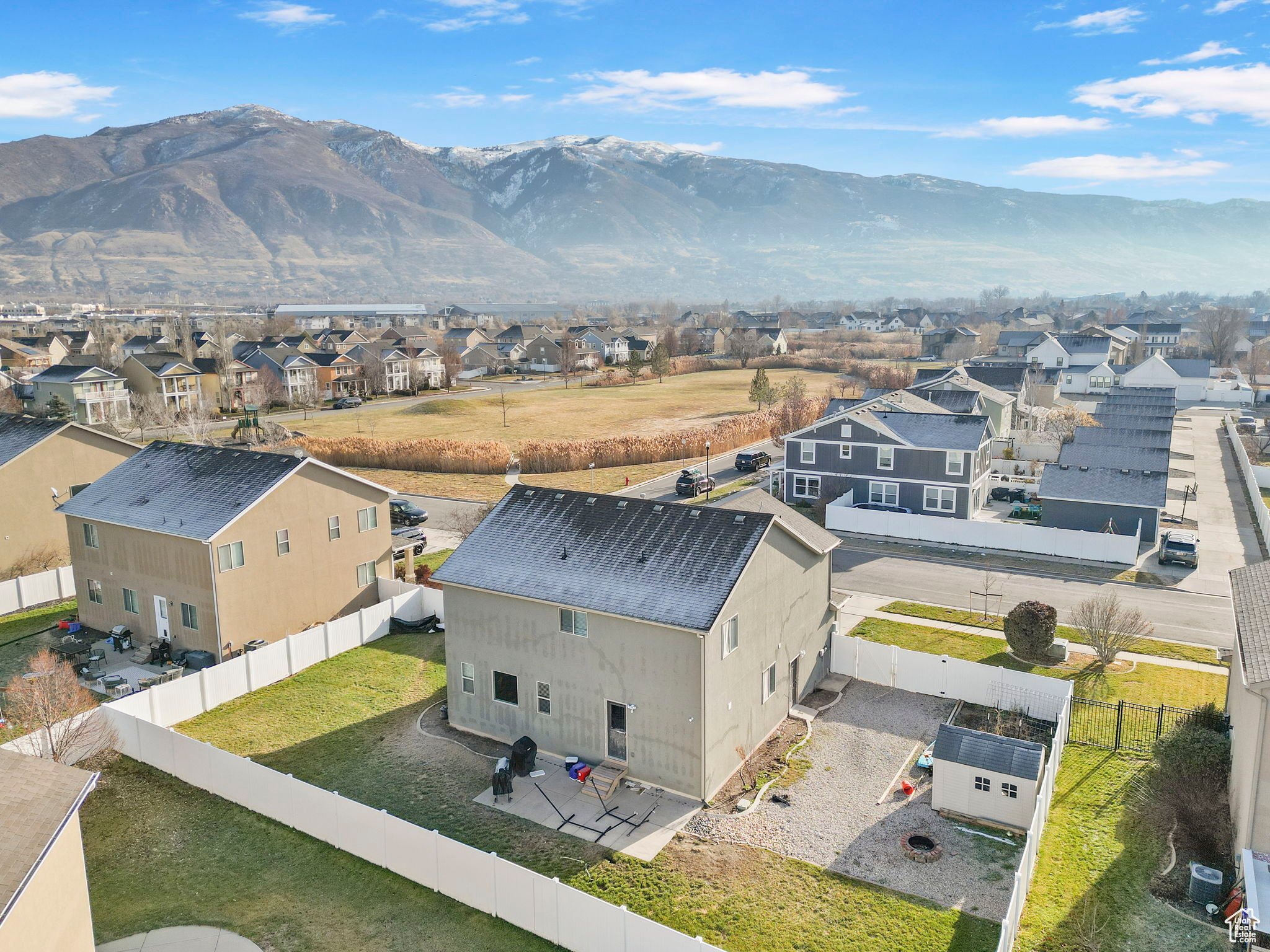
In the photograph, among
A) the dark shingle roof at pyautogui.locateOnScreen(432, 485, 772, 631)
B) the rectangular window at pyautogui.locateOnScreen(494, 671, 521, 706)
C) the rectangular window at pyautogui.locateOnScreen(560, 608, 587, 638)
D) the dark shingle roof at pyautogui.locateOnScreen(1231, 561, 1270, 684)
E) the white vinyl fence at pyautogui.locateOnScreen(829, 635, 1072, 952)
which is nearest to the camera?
the dark shingle roof at pyautogui.locateOnScreen(1231, 561, 1270, 684)

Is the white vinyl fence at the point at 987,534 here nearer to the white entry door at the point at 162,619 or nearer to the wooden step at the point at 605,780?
the wooden step at the point at 605,780

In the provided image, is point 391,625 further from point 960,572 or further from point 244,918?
point 960,572

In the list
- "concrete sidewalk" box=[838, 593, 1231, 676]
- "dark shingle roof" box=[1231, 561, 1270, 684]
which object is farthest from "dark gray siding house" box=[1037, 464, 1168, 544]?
"dark shingle roof" box=[1231, 561, 1270, 684]

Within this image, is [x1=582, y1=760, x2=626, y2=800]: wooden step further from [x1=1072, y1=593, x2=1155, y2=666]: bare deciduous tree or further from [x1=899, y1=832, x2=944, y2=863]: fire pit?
[x1=1072, y1=593, x2=1155, y2=666]: bare deciduous tree

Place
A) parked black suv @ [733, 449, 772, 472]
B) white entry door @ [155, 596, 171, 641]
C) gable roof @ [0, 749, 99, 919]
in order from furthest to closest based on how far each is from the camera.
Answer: parked black suv @ [733, 449, 772, 472], white entry door @ [155, 596, 171, 641], gable roof @ [0, 749, 99, 919]

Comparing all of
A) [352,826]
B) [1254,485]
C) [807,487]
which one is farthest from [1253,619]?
[1254,485]

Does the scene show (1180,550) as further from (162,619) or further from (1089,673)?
(162,619)
